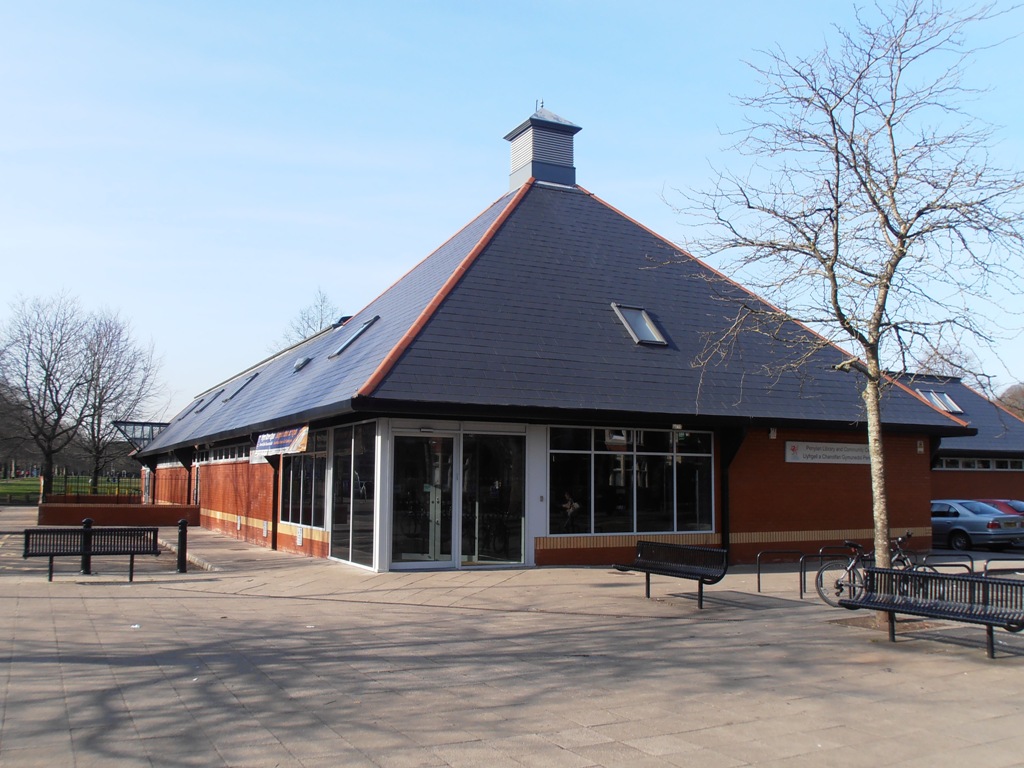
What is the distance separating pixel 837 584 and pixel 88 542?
41.0 ft

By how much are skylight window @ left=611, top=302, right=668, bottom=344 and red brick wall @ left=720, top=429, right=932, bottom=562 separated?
2.99 metres

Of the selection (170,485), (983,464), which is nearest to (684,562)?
(983,464)

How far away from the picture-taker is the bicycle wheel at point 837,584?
1113 cm

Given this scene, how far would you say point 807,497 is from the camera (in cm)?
1995

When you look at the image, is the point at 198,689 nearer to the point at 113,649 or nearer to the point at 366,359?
the point at 113,649

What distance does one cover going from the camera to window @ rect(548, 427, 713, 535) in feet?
57.2

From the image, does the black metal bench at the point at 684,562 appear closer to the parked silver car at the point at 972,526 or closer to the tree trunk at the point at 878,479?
the tree trunk at the point at 878,479

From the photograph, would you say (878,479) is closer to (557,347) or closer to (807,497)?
(557,347)

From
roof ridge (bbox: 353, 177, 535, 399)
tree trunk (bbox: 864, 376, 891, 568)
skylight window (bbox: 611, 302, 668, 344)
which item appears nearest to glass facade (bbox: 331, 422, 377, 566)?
roof ridge (bbox: 353, 177, 535, 399)

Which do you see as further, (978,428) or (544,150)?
(978,428)

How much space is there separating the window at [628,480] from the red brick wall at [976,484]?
64.1 ft

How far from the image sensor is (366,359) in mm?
17938

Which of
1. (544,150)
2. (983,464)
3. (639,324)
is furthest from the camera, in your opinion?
(983,464)

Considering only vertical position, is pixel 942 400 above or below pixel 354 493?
above
